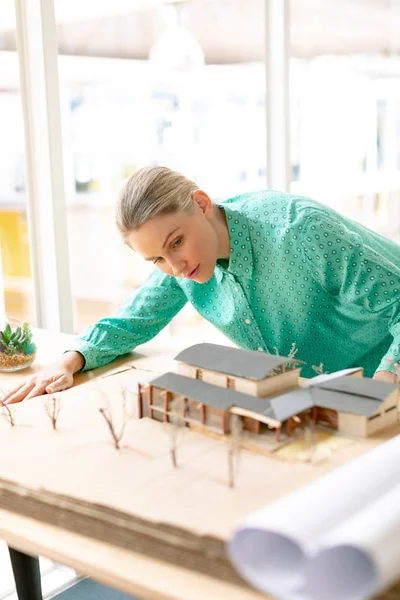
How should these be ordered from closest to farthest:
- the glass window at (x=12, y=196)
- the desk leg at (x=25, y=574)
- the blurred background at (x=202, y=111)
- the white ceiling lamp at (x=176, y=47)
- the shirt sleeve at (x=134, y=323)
Result: the shirt sleeve at (x=134, y=323) < the desk leg at (x=25, y=574) < the glass window at (x=12, y=196) < the blurred background at (x=202, y=111) < the white ceiling lamp at (x=176, y=47)

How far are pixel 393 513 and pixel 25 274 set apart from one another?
6.14ft

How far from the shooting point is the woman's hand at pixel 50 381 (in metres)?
1.39

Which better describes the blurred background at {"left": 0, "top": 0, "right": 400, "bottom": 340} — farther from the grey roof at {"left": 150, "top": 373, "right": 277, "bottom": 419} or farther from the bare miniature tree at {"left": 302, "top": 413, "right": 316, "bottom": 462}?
the bare miniature tree at {"left": 302, "top": 413, "right": 316, "bottom": 462}

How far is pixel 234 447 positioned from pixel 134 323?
672 mm

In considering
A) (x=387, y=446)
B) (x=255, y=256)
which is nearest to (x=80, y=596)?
(x=255, y=256)

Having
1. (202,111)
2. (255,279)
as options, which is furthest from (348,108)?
(255,279)

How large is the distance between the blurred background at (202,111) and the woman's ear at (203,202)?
107 centimetres

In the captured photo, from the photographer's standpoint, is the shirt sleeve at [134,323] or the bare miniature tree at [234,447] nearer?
the bare miniature tree at [234,447]

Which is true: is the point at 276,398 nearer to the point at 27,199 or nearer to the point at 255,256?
the point at 255,256

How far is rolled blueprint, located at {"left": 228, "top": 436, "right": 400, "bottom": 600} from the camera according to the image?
2.34ft

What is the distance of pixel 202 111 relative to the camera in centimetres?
272

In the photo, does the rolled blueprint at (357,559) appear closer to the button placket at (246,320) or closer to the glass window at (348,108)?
the button placket at (246,320)

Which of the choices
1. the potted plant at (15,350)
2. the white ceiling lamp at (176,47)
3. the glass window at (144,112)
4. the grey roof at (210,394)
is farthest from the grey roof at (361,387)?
the white ceiling lamp at (176,47)

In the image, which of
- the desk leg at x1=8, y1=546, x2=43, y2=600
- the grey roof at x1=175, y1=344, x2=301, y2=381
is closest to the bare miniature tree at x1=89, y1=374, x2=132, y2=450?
the grey roof at x1=175, y1=344, x2=301, y2=381
